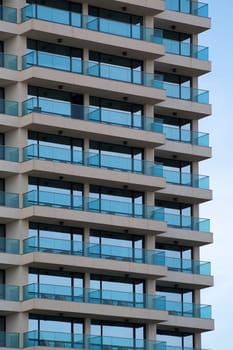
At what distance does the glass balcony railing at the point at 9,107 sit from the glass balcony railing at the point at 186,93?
13538 millimetres

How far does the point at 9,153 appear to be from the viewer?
396 ft

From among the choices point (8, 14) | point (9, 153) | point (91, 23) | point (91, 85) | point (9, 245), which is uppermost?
point (8, 14)

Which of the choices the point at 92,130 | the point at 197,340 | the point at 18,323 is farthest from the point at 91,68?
the point at 197,340

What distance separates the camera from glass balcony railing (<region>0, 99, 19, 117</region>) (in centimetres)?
12106

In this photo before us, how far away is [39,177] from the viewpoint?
12144 centimetres

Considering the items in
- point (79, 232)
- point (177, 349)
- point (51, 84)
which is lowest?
point (177, 349)

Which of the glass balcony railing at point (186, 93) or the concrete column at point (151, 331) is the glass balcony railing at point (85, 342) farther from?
the glass balcony railing at point (186, 93)

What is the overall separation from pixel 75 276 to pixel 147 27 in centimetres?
1811

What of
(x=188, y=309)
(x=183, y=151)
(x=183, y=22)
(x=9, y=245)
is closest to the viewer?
(x=9, y=245)

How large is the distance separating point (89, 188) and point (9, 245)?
7.25 metres

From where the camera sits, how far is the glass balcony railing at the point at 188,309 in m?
128

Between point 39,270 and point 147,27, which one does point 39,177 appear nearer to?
point 39,270

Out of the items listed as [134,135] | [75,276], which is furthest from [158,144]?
[75,276]

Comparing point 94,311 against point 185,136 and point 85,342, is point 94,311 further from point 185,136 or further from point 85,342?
point 185,136
